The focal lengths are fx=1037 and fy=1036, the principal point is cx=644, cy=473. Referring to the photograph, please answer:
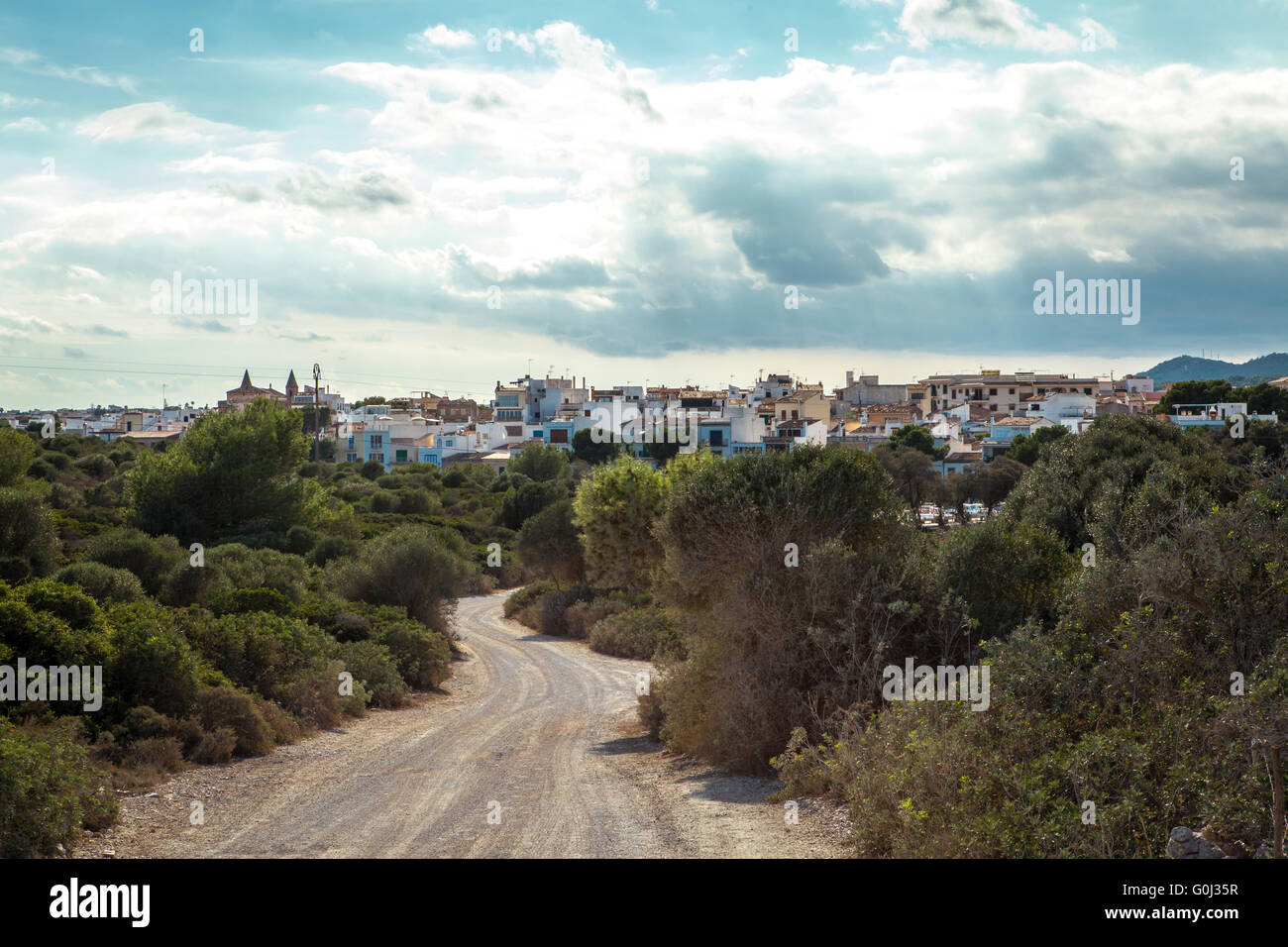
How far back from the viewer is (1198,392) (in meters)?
88.2

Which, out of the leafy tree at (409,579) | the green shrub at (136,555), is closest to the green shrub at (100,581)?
the green shrub at (136,555)

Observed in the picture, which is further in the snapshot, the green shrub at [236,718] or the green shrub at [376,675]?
the green shrub at [376,675]

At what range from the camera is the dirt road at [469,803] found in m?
9.98

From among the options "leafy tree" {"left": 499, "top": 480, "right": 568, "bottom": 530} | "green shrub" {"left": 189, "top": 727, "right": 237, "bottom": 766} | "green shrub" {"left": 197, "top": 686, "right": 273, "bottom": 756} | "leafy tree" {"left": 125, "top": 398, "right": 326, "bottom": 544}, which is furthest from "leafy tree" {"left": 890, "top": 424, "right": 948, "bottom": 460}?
"green shrub" {"left": 189, "top": 727, "right": 237, "bottom": 766}

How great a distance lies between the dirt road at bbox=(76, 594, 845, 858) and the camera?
32.8 ft

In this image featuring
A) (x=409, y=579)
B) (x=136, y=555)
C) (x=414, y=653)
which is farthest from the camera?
(x=409, y=579)

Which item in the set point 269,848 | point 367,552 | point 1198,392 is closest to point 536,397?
point 1198,392

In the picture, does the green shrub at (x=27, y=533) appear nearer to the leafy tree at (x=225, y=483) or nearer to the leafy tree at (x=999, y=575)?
the leafy tree at (x=225, y=483)

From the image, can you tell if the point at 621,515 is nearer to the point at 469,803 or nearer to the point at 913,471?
the point at 469,803

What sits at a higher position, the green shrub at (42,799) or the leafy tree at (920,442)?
the leafy tree at (920,442)

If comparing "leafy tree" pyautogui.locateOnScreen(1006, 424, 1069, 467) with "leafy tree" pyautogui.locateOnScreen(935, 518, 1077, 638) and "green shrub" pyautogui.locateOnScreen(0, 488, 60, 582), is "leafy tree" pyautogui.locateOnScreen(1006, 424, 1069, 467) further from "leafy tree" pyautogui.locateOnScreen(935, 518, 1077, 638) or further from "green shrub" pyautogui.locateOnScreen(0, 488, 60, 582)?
"green shrub" pyautogui.locateOnScreen(0, 488, 60, 582)

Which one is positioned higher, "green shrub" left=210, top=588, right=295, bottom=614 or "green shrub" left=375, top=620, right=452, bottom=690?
"green shrub" left=210, top=588, right=295, bottom=614

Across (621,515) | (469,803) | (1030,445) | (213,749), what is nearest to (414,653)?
(621,515)

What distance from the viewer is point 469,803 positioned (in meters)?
12.2
